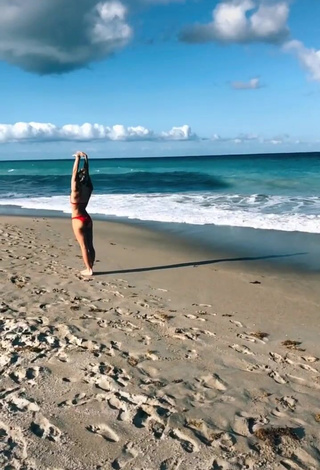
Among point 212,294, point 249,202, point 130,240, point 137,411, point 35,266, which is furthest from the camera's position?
point 249,202

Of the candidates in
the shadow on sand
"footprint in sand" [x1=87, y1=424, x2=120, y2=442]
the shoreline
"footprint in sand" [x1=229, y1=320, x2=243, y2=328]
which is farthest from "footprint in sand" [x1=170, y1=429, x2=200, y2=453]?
the shoreline

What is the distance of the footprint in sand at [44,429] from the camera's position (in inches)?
139

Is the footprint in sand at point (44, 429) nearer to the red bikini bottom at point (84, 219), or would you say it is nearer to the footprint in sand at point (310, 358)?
the footprint in sand at point (310, 358)

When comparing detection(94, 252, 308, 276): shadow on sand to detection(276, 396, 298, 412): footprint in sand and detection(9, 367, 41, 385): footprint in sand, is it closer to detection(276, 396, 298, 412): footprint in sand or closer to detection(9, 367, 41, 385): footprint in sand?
detection(9, 367, 41, 385): footprint in sand

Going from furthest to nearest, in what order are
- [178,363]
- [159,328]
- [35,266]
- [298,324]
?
1. [35,266]
2. [298,324]
3. [159,328]
4. [178,363]

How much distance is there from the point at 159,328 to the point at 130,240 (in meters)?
7.04

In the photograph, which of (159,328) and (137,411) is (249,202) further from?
(137,411)

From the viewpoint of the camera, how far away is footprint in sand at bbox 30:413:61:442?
352 cm

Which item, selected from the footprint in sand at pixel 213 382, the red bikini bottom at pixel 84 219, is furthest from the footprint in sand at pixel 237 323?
the red bikini bottom at pixel 84 219

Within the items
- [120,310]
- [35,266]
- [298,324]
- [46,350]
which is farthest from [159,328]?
[35,266]

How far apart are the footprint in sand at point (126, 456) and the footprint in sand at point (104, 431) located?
13cm

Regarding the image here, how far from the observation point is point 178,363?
4824 millimetres

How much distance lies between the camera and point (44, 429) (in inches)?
142

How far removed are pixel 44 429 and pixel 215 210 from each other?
50.2ft
